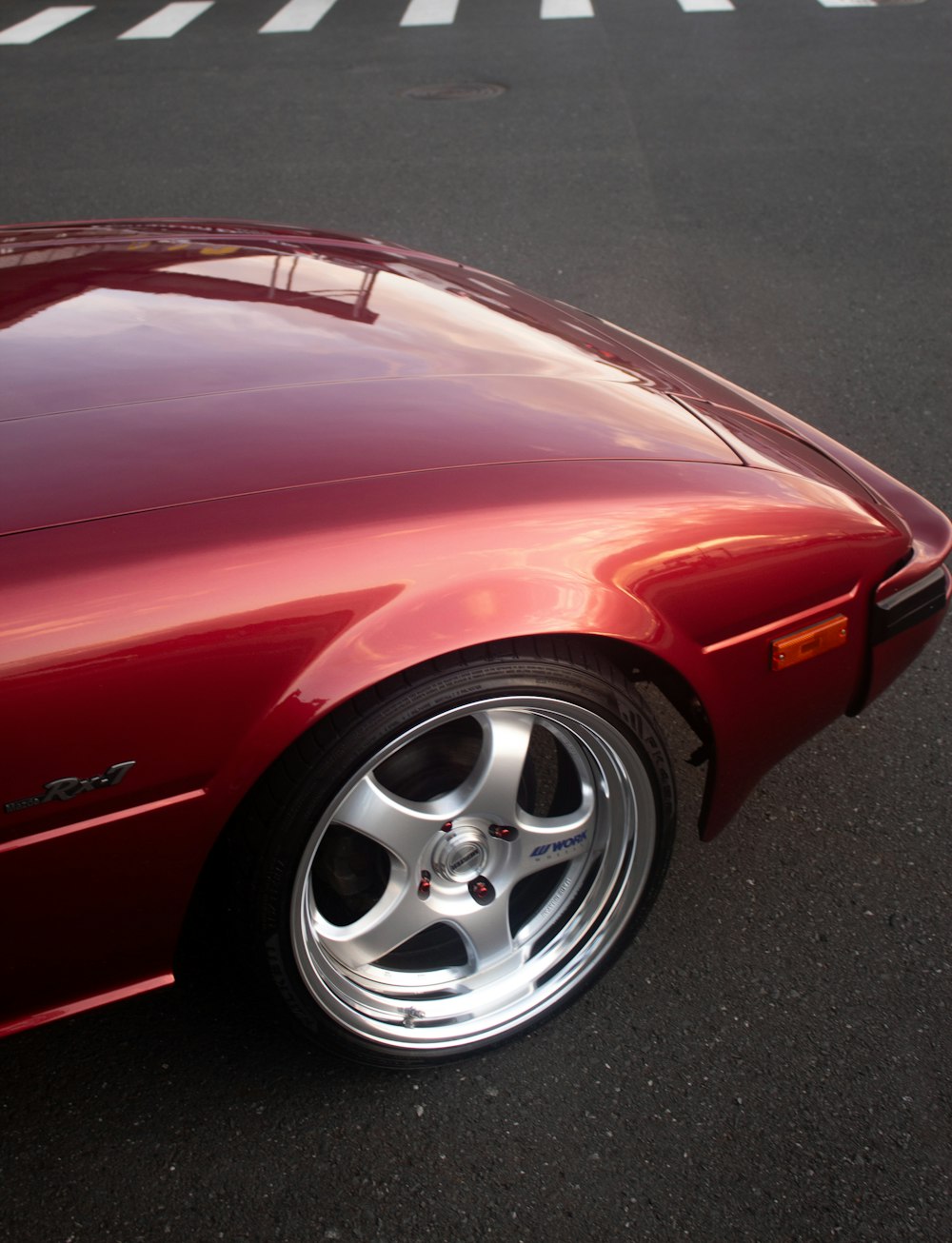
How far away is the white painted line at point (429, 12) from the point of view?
33.8ft

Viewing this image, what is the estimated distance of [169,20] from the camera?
10438 millimetres

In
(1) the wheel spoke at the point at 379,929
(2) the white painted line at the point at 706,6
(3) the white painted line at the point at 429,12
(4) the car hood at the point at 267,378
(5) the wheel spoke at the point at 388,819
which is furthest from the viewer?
(2) the white painted line at the point at 706,6

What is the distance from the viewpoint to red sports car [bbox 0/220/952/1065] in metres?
1.46

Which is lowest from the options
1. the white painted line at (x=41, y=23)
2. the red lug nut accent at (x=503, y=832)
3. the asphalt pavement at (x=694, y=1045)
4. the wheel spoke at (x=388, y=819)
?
the asphalt pavement at (x=694, y=1045)

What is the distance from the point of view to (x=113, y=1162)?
1846 millimetres

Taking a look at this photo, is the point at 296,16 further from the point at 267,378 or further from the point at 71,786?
the point at 71,786

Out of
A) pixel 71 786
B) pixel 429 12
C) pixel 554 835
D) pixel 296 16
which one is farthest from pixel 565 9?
pixel 71 786

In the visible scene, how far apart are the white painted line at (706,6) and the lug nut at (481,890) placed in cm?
1079

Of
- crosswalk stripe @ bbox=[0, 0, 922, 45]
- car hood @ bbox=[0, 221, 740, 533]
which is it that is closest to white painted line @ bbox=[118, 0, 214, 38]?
crosswalk stripe @ bbox=[0, 0, 922, 45]

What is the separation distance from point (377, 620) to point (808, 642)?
83 cm

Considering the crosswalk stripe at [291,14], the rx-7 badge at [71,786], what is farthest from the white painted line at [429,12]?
the rx-7 badge at [71,786]

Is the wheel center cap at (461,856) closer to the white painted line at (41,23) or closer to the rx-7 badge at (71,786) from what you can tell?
the rx-7 badge at (71,786)

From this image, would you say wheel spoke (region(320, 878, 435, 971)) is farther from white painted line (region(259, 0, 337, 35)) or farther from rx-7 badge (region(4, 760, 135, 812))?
white painted line (region(259, 0, 337, 35))

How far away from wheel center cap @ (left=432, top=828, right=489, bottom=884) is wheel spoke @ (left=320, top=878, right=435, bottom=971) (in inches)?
2.6
